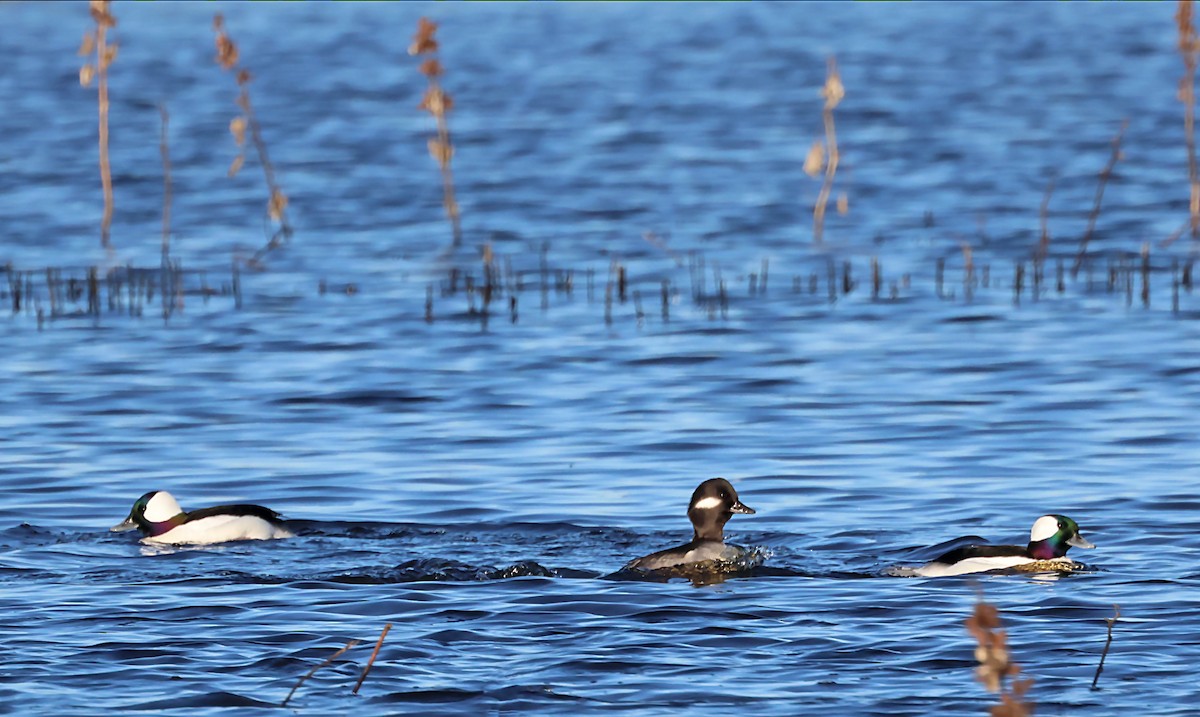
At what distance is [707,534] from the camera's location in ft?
38.0

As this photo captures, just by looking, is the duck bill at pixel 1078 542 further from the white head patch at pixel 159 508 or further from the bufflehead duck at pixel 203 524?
the white head patch at pixel 159 508

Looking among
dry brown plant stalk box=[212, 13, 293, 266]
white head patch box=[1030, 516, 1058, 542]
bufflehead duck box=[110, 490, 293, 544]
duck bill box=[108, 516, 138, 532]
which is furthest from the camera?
dry brown plant stalk box=[212, 13, 293, 266]

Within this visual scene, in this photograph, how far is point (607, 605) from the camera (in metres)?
10.4

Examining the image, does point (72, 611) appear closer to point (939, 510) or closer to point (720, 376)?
point (939, 510)

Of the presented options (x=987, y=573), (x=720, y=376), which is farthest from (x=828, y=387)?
(x=987, y=573)

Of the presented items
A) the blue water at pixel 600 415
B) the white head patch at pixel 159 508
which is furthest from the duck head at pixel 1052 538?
the white head patch at pixel 159 508

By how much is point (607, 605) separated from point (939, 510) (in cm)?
313

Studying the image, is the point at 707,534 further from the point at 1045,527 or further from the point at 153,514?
the point at 153,514

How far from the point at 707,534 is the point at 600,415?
14.3 feet

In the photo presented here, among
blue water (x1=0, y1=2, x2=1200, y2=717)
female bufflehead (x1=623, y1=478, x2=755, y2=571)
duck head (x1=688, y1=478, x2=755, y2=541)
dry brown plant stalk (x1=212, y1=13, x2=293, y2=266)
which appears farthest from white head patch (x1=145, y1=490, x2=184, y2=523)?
dry brown plant stalk (x1=212, y1=13, x2=293, y2=266)

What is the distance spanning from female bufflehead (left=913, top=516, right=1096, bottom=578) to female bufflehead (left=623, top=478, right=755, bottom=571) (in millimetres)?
1065

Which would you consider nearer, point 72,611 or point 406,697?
point 406,697

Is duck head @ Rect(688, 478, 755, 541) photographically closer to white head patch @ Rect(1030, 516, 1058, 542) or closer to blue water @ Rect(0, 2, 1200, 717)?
blue water @ Rect(0, 2, 1200, 717)

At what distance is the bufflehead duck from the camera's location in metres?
12.3
